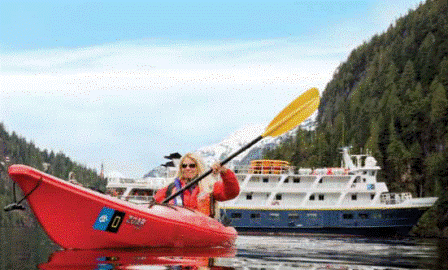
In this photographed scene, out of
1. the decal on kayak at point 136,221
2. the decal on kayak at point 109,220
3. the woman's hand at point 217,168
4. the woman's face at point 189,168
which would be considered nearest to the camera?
the decal on kayak at point 109,220

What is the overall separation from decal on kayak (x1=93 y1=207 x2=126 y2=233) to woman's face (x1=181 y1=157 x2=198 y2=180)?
210 cm

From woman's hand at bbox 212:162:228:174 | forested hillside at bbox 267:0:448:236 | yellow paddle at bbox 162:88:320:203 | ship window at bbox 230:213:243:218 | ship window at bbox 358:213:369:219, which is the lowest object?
woman's hand at bbox 212:162:228:174

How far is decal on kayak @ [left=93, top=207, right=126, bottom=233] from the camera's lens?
40.9 feet

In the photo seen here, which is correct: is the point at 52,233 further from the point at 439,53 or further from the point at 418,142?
the point at 439,53

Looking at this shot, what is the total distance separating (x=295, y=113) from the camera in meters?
16.5

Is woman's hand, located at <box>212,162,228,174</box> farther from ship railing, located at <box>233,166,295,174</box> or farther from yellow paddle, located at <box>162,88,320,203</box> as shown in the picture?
ship railing, located at <box>233,166,295,174</box>

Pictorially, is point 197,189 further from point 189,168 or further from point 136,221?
point 136,221

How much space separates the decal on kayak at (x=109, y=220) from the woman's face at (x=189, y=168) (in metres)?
2.10

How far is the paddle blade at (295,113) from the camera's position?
16.2 m

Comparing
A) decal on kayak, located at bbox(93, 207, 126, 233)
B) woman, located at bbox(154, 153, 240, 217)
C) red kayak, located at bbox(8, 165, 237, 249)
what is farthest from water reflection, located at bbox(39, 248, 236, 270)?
woman, located at bbox(154, 153, 240, 217)

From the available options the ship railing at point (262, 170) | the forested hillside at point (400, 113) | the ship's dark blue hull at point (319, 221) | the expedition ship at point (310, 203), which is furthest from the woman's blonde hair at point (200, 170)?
the forested hillside at point (400, 113)

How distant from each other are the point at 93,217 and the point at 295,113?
6.01m

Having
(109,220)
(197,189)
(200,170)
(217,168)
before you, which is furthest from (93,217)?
(197,189)

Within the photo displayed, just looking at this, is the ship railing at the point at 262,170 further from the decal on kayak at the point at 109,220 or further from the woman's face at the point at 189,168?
the decal on kayak at the point at 109,220
